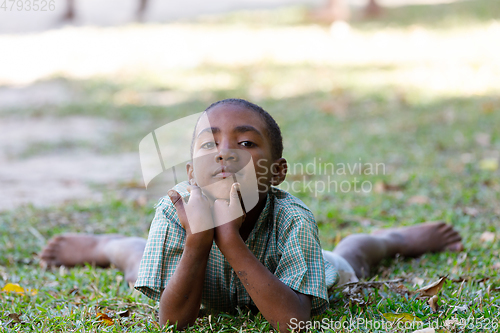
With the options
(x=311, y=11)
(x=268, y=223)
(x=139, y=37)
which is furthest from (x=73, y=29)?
(x=268, y=223)

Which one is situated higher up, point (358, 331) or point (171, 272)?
point (171, 272)

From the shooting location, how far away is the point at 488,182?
4762mm

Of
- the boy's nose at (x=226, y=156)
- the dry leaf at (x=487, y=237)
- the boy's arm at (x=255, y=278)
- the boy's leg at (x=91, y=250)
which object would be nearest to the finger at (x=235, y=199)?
the boy's arm at (x=255, y=278)

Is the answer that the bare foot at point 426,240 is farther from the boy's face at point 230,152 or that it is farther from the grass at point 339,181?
the boy's face at point 230,152

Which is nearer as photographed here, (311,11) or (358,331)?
(358,331)

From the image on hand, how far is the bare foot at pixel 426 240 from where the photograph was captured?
341 cm

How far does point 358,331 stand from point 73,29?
14650 millimetres

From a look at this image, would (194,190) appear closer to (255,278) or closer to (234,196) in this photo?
(234,196)

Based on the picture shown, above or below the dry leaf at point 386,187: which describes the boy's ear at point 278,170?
above

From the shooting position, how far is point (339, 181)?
16.8ft

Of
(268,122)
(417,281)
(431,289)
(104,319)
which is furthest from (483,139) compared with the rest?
(104,319)

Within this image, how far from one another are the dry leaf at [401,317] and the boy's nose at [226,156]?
940 millimetres

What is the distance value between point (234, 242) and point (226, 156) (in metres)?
0.35

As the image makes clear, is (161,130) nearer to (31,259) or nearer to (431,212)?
(31,259)
